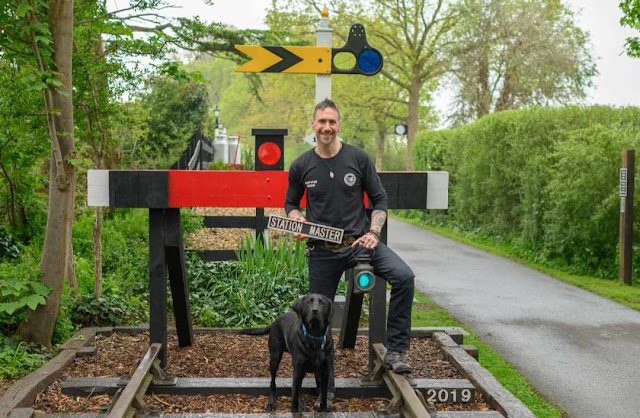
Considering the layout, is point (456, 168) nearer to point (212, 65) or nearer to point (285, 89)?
point (285, 89)

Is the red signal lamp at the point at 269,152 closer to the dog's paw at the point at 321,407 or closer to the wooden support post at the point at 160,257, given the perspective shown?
the wooden support post at the point at 160,257

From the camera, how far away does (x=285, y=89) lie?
4075 centimetres

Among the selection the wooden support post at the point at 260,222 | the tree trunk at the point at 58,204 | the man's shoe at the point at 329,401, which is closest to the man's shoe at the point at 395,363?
the man's shoe at the point at 329,401

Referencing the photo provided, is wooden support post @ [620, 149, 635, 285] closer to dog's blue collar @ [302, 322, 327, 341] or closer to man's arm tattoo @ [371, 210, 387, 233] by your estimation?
man's arm tattoo @ [371, 210, 387, 233]

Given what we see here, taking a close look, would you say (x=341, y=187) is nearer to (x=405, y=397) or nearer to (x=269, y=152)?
(x=269, y=152)

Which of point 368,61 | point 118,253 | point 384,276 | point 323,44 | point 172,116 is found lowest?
point 118,253

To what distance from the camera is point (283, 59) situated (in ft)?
23.9

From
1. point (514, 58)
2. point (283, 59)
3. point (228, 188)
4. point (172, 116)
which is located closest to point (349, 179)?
point (228, 188)

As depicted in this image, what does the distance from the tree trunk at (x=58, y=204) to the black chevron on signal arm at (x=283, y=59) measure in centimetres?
175

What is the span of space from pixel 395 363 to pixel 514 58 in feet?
86.2

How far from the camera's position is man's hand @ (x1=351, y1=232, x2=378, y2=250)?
5066 mm

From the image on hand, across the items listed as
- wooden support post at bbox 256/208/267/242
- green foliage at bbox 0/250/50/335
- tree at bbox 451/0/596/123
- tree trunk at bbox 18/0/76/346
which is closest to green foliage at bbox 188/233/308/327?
wooden support post at bbox 256/208/267/242

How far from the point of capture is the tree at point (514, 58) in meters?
30.0

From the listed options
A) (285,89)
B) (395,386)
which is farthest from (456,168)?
(285,89)
